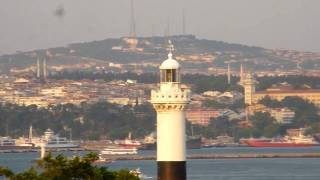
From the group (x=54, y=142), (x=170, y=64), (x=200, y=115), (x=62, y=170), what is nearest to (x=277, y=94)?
(x=200, y=115)

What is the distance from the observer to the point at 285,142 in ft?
486

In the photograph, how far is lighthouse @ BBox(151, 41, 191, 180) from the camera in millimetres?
15141

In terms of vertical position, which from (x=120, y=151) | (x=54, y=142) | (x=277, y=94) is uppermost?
(x=277, y=94)

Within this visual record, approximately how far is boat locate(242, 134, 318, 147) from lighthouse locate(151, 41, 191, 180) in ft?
429

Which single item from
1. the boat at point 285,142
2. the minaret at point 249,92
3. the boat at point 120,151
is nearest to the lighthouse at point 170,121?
the boat at point 120,151

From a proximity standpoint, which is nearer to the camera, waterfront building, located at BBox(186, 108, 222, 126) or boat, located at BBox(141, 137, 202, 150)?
boat, located at BBox(141, 137, 202, 150)

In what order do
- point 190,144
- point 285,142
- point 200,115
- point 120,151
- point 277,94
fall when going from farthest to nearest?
point 277,94 < point 200,115 < point 285,142 < point 190,144 < point 120,151

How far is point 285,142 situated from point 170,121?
133m

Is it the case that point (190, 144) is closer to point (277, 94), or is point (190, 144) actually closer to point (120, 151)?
point (120, 151)

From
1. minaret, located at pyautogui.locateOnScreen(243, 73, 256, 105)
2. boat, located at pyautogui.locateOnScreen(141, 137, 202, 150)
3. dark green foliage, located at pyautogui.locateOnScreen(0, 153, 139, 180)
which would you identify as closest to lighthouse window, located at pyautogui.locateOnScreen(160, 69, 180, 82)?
dark green foliage, located at pyautogui.locateOnScreen(0, 153, 139, 180)

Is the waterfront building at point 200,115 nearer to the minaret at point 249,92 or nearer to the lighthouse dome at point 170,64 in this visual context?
the minaret at point 249,92

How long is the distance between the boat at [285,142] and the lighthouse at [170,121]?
13080cm

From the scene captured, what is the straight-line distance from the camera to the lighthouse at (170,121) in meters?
15.1

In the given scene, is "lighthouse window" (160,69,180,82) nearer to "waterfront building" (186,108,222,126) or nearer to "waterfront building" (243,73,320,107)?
"waterfront building" (186,108,222,126)
